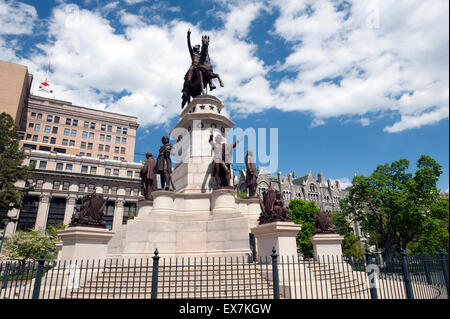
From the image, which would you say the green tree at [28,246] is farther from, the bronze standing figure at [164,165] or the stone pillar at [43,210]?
the bronze standing figure at [164,165]

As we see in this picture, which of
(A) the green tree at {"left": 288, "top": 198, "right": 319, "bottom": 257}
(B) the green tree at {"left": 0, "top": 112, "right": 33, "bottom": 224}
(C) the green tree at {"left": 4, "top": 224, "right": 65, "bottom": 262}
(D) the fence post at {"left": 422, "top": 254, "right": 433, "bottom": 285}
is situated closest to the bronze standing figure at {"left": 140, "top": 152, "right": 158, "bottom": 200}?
(D) the fence post at {"left": 422, "top": 254, "right": 433, "bottom": 285}

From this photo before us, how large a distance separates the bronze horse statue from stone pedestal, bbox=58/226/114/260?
13.3 metres

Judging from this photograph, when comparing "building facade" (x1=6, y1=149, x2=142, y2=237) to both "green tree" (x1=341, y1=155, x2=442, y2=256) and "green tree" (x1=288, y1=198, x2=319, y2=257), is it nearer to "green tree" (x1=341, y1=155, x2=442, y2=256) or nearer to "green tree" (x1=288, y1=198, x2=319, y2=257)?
"green tree" (x1=288, y1=198, x2=319, y2=257)

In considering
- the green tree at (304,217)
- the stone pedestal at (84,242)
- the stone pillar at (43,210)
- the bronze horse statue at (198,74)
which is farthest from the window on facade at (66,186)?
the stone pedestal at (84,242)

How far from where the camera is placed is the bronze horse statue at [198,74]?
2247 centimetres

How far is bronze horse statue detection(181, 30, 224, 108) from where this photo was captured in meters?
22.5

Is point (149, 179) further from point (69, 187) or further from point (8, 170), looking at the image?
point (69, 187)

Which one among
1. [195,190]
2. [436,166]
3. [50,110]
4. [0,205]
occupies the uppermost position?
[50,110]

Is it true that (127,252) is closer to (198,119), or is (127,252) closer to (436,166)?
(198,119)

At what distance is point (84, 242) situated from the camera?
40.3ft

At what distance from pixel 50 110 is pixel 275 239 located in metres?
81.9

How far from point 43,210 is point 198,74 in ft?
174
